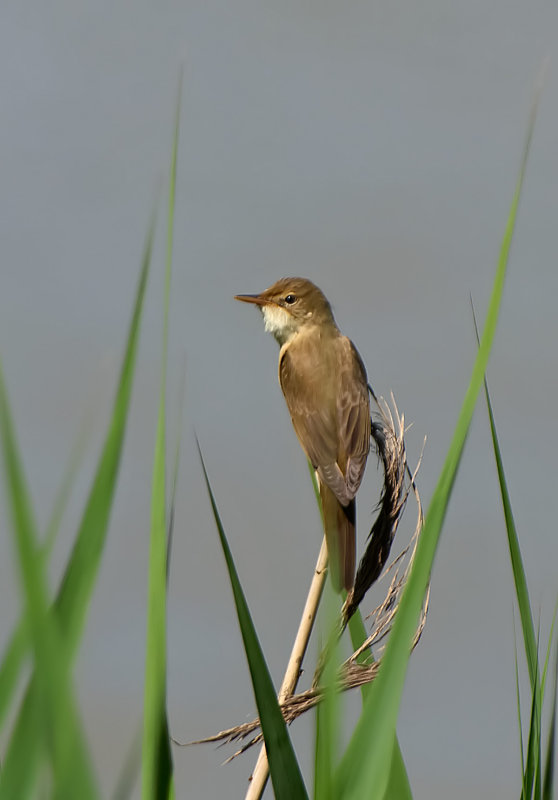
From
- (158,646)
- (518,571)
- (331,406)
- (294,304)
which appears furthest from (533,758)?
(294,304)

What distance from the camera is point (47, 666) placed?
3.08ft

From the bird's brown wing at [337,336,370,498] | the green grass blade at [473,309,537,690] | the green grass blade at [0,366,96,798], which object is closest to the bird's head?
the bird's brown wing at [337,336,370,498]

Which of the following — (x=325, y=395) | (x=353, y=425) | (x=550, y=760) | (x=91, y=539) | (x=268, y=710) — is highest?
(x=325, y=395)

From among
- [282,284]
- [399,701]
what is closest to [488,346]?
[399,701]

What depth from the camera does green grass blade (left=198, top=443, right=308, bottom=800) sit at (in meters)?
1.04

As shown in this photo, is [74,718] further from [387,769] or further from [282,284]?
[282,284]

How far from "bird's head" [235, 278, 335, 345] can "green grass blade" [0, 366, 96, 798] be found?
177 cm

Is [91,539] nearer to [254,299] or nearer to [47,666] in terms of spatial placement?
[47,666]

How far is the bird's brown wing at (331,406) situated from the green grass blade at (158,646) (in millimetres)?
870

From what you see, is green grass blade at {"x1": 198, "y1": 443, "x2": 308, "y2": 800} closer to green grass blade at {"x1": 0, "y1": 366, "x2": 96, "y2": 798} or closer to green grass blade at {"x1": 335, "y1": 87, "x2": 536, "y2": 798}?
green grass blade at {"x1": 335, "y1": 87, "x2": 536, "y2": 798}

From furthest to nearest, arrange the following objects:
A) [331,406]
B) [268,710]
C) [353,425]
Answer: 1. [331,406]
2. [353,425]
3. [268,710]

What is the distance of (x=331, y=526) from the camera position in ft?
6.12

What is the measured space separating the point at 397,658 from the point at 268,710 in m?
0.15

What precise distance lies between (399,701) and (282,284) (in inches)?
70.2
